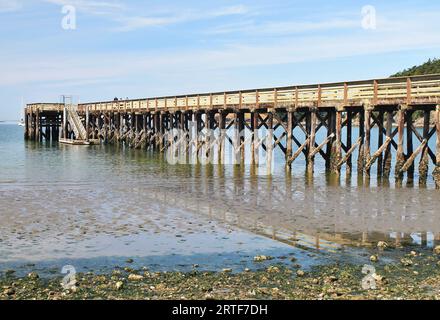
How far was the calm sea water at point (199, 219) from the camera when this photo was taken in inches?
439

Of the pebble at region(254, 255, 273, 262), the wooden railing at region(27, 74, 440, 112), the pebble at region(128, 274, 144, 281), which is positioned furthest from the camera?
the wooden railing at region(27, 74, 440, 112)

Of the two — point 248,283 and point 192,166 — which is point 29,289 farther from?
point 192,166

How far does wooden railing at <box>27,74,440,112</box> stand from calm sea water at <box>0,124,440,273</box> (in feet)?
10.6

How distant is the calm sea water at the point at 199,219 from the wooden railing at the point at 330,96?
324cm

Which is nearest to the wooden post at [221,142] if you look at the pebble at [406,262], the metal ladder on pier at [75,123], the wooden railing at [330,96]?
the wooden railing at [330,96]

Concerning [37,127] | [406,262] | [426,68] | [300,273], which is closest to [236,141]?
[406,262]

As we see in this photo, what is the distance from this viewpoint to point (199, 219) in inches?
593

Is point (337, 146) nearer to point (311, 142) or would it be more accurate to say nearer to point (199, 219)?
point (311, 142)

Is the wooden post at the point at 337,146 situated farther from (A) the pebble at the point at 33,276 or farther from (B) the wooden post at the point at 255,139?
(A) the pebble at the point at 33,276

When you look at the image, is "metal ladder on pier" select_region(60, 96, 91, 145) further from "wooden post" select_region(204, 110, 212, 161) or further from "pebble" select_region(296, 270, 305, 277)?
"pebble" select_region(296, 270, 305, 277)

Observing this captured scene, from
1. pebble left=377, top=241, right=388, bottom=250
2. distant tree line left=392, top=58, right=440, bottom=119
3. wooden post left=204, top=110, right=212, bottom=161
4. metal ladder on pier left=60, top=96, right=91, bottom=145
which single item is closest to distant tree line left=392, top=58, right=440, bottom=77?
distant tree line left=392, top=58, right=440, bottom=119

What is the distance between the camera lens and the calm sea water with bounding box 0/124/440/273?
36.6ft
